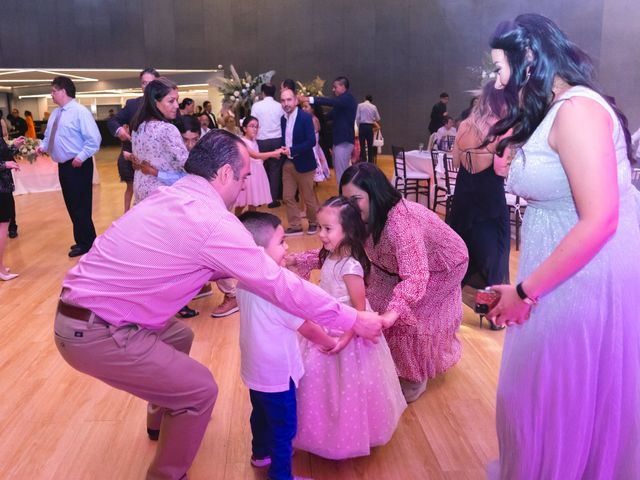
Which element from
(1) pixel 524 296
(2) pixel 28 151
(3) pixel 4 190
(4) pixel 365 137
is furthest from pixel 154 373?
(4) pixel 365 137

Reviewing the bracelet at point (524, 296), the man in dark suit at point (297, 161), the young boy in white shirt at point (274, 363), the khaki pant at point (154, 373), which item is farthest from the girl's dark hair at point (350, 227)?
the man in dark suit at point (297, 161)

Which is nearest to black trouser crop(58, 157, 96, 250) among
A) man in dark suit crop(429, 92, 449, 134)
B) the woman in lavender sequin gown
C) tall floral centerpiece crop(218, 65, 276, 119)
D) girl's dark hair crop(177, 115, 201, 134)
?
girl's dark hair crop(177, 115, 201, 134)

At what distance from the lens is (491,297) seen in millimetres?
1714

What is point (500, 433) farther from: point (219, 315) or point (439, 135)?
point (439, 135)

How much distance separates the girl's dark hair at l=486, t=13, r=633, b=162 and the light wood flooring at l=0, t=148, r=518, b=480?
147 centimetres

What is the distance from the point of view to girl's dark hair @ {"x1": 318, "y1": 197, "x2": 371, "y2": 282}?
2.41 meters

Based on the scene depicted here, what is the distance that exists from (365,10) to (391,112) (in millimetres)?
2519

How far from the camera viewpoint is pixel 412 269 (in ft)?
8.07

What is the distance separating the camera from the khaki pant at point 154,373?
195 cm

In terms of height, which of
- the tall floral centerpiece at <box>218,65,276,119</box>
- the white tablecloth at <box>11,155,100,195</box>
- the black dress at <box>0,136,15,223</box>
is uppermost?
the tall floral centerpiece at <box>218,65,276,119</box>

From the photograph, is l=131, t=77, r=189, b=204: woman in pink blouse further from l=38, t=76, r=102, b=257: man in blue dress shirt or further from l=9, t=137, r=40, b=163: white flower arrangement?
l=9, t=137, r=40, b=163: white flower arrangement

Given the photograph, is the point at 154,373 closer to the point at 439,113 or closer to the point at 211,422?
the point at 211,422

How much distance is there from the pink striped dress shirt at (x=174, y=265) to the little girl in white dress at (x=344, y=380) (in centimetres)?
40

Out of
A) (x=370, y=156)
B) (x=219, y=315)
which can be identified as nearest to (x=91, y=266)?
(x=219, y=315)
